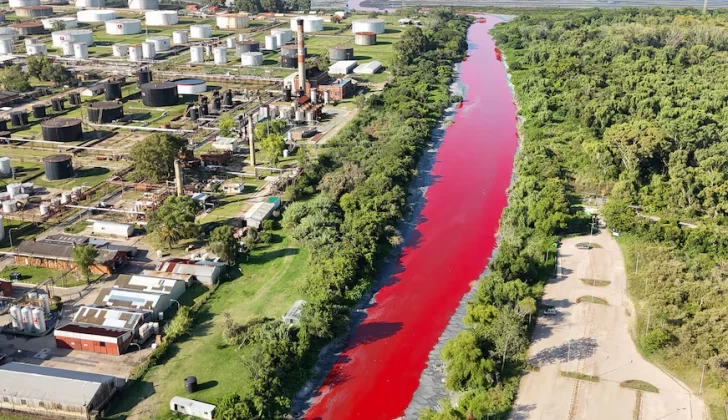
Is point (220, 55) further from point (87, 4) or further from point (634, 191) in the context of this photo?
point (87, 4)

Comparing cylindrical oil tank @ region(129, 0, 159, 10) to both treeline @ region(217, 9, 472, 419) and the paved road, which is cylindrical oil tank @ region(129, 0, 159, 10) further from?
the paved road

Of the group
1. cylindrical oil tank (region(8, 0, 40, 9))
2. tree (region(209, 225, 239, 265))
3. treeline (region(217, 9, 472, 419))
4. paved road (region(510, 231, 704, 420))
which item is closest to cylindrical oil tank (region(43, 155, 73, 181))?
treeline (region(217, 9, 472, 419))

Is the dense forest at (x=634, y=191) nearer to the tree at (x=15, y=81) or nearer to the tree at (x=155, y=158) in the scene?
the tree at (x=155, y=158)

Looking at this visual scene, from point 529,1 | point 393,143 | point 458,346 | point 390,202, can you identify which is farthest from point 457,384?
point 529,1

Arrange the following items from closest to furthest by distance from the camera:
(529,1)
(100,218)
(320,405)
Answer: (320,405) → (100,218) → (529,1)

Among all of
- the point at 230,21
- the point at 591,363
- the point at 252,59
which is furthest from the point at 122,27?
the point at 591,363

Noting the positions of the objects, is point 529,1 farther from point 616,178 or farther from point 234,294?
point 234,294

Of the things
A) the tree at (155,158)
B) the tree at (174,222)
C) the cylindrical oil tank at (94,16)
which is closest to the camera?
the tree at (174,222)

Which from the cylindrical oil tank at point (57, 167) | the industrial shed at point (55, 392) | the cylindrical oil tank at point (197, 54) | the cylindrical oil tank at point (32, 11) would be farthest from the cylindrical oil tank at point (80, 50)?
the industrial shed at point (55, 392)
